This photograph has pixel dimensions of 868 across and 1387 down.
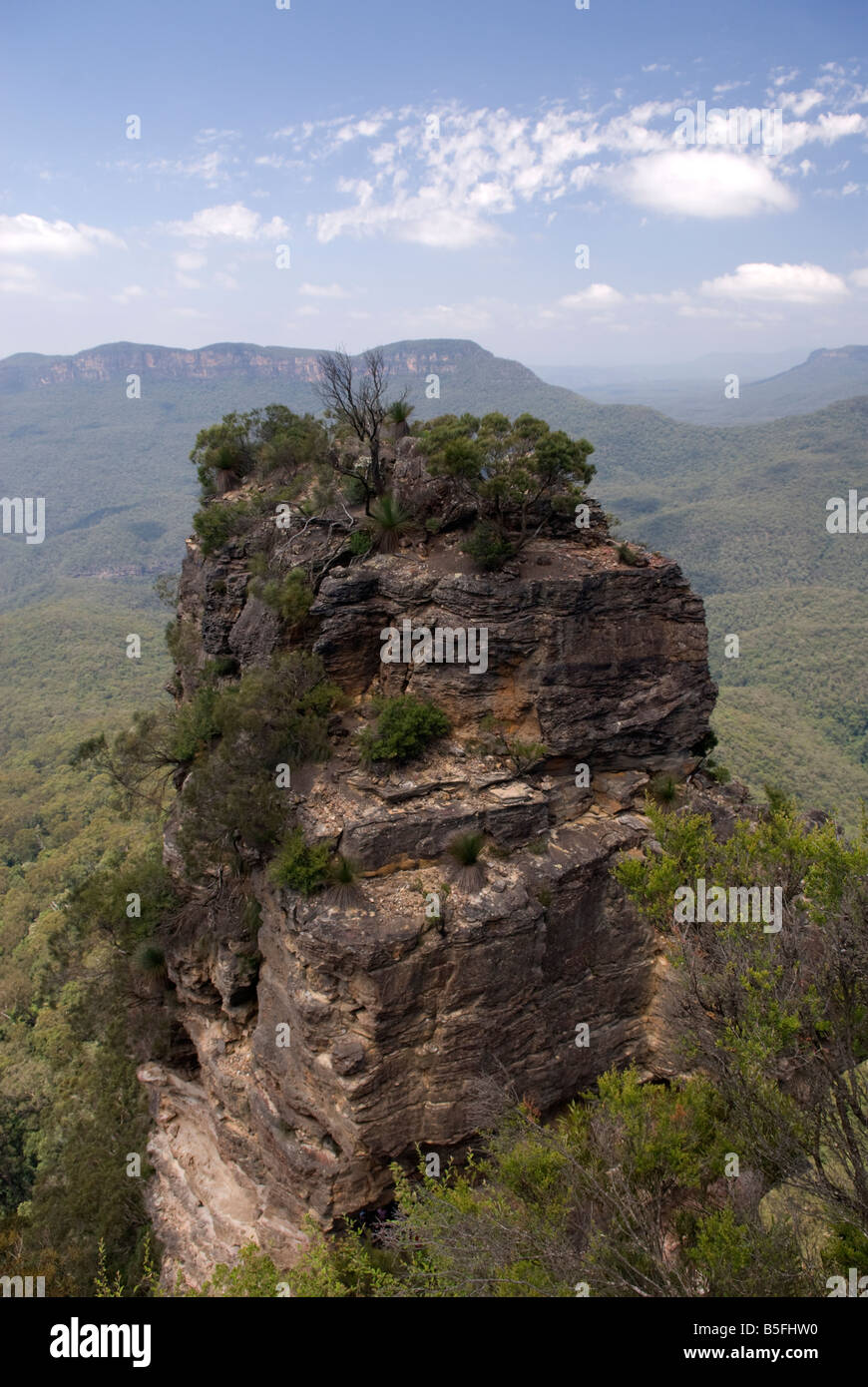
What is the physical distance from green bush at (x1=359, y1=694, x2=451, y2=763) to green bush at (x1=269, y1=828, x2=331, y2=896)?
102 inches

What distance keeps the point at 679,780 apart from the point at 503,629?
6176 millimetres

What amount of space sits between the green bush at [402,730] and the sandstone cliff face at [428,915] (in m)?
0.42

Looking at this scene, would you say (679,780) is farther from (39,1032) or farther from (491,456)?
(39,1032)

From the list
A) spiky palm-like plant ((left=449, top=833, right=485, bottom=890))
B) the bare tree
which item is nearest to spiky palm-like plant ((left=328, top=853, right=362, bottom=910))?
spiky palm-like plant ((left=449, top=833, right=485, bottom=890))

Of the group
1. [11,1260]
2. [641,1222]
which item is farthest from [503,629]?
[11,1260]

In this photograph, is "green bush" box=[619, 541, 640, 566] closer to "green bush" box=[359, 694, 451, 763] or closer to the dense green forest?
the dense green forest

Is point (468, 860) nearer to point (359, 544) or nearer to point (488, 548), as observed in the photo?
point (488, 548)

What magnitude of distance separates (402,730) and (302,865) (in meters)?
3.82

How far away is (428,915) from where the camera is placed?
15.7m

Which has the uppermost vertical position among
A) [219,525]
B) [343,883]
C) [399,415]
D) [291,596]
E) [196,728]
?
[399,415]

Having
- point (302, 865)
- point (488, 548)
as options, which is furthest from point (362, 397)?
point (302, 865)

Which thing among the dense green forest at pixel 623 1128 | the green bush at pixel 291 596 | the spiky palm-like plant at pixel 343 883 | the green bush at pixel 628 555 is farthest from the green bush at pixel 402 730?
the green bush at pixel 628 555

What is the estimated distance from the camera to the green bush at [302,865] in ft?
52.5
